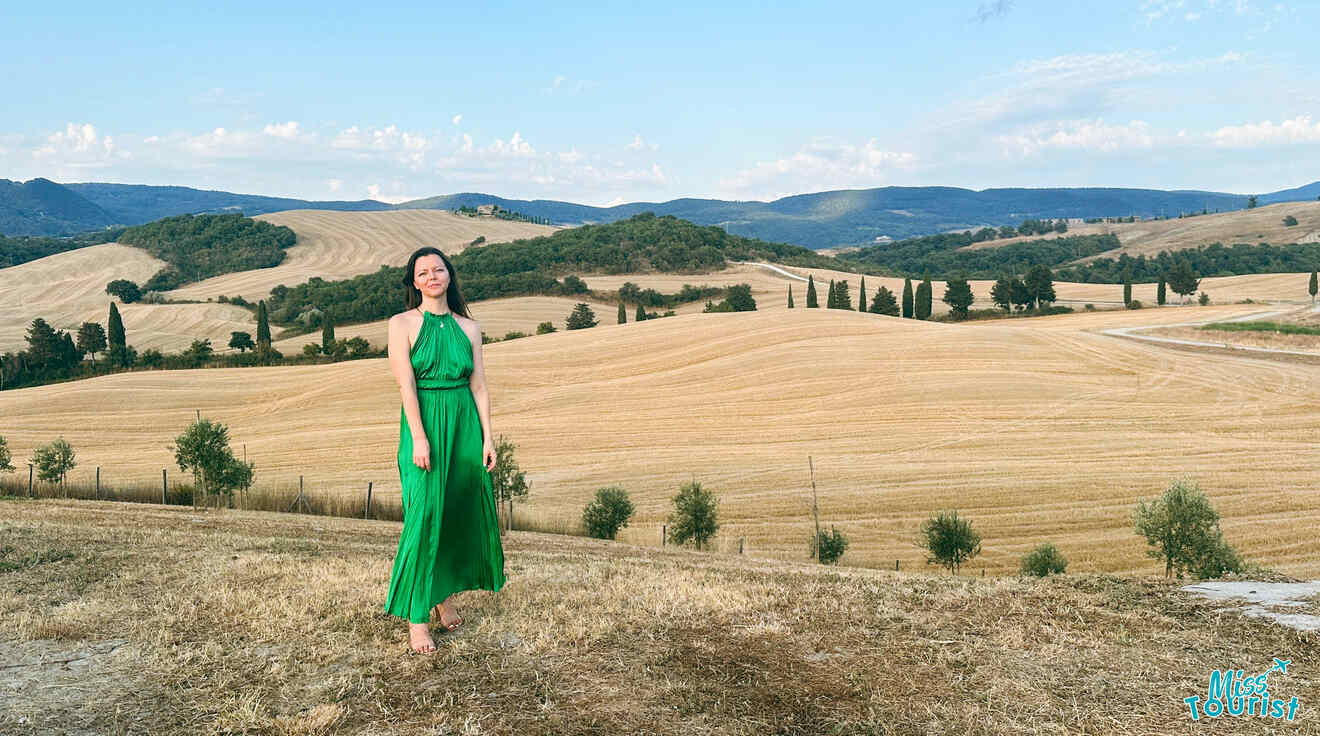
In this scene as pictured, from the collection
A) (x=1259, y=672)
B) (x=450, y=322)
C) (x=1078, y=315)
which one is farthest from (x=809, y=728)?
(x=1078, y=315)

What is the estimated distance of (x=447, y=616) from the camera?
8008mm

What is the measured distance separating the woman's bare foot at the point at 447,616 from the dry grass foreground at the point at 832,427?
22508mm

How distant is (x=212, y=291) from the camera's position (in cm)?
15212

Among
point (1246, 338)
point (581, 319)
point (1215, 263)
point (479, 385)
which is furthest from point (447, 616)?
point (1215, 263)

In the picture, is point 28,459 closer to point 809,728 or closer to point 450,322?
point 450,322

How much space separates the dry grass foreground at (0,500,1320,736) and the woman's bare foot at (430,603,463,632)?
0.39ft

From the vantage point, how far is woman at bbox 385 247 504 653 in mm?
7562

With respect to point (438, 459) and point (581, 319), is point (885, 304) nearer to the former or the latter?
point (581, 319)

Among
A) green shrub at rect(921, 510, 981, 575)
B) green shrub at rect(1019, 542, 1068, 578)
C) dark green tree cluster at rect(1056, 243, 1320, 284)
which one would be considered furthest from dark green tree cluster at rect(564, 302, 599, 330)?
dark green tree cluster at rect(1056, 243, 1320, 284)

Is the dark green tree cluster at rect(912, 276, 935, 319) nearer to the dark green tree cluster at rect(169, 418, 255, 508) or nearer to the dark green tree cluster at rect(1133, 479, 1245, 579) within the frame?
the dark green tree cluster at rect(1133, 479, 1245, 579)

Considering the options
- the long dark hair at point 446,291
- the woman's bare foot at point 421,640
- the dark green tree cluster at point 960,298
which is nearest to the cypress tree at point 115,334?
the dark green tree cluster at point 960,298

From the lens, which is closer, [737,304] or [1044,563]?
[1044,563]

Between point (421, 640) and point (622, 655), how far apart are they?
5.82 ft

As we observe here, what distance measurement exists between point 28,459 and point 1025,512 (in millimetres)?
54801
